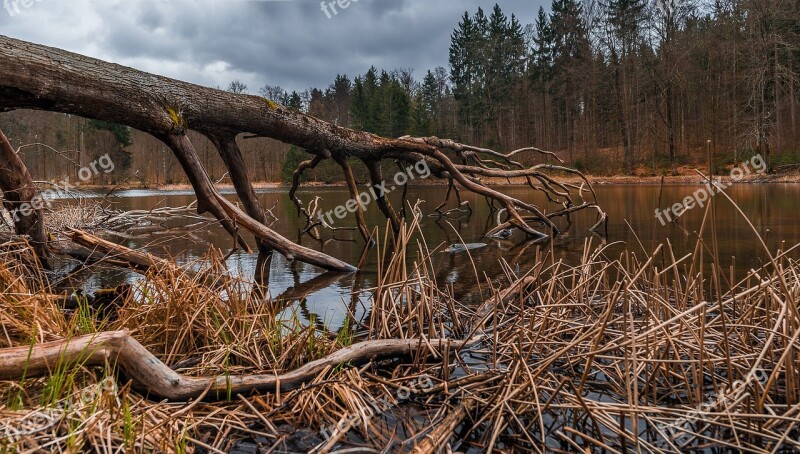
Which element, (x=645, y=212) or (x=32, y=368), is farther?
(x=645, y=212)

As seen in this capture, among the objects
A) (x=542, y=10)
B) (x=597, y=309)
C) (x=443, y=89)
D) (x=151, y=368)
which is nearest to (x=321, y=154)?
(x=597, y=309)

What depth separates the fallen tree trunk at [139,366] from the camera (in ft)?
8.05

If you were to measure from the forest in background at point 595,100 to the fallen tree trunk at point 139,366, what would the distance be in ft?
90.2

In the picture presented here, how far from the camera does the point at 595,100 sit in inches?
1761

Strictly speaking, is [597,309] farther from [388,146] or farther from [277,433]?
[388,146]

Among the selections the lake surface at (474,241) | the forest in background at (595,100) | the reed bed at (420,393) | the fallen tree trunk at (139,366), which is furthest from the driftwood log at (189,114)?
the forest in background at (595,100)

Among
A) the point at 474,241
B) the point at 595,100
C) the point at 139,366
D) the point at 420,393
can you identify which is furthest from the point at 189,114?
the point at 595,100

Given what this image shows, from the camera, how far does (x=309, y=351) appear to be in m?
3.49

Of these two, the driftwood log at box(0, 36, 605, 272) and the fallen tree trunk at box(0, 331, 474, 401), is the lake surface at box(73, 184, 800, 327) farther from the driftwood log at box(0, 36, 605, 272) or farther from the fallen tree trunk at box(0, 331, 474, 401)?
the fallen tree trunk at box(0, 331, 474, 401)

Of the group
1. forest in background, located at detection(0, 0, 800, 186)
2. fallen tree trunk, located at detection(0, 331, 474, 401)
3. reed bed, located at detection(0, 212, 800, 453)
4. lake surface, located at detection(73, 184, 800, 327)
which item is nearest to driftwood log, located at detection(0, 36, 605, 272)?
lake surface, located at detection(73, 184, 800, 327)

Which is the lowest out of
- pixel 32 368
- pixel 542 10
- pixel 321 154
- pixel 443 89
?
pixel 32 368

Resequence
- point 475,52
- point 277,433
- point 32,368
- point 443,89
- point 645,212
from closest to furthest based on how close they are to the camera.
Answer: point 32,368
point 277,433
point 645,212
point 475,52
point 443,89

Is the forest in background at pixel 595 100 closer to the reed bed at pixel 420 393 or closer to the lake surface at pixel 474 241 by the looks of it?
the lake surface at pixel 474 241

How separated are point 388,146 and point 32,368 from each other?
278 inches
